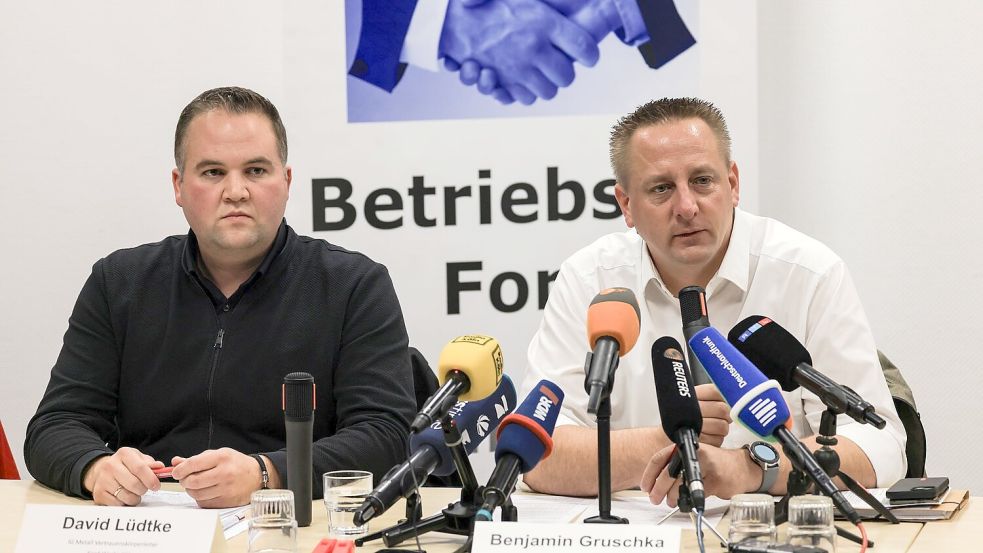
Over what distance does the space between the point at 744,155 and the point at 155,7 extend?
206cm

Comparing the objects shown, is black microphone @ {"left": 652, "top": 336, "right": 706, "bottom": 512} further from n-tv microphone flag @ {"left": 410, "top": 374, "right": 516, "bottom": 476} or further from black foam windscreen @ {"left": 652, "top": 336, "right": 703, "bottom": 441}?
n-tv microphone flag @ {"left": 410, "top": 374, "right": 516, "bottom": 476}

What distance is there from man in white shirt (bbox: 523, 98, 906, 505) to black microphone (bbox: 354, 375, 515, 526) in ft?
1.29

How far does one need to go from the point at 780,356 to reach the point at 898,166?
2.08m

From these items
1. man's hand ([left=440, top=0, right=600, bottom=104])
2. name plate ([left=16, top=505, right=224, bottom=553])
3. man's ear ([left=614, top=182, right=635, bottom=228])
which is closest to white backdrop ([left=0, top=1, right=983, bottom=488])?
man's hand ([left=440, top=0, right=600, bottom=104])

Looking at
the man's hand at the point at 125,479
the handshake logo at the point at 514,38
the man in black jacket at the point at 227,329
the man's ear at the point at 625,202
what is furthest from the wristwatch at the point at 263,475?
the handshake logo at the point at 514,38

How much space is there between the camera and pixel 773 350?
175 cm

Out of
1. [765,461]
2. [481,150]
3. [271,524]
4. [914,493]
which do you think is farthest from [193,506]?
[481,150]

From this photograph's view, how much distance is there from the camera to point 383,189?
3709 mm

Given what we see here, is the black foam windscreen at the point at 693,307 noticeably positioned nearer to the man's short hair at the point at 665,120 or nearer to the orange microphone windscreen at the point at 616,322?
the orange microphone windscreen at the point at 616,322

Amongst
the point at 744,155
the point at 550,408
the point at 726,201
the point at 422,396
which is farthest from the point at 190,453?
the point at 744,155

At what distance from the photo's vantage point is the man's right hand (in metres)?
1.97

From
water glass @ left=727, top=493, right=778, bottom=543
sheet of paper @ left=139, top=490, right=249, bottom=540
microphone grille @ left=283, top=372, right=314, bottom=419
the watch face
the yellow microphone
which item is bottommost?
sheet of paper @ left=139, top=490, right=249, bottom=540

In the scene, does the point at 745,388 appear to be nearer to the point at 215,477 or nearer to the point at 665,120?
the point at 215,477

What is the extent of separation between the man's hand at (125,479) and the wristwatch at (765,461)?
1.14m
